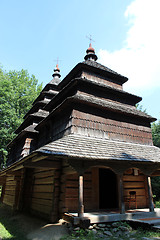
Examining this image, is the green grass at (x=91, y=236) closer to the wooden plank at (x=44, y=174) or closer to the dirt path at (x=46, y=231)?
the dirt path at (x=46, y=231)

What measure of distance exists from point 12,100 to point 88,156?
22.8m

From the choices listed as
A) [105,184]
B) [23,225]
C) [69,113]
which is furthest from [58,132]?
[23,225]

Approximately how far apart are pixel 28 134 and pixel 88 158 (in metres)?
9.74

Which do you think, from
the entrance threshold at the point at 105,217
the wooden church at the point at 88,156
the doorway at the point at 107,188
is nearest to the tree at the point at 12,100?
the wooden church at the point at 88,156

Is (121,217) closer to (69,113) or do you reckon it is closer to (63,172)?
(63,172)

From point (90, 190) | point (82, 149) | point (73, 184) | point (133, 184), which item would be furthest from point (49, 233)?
point (133, 184)

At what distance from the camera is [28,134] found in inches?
584

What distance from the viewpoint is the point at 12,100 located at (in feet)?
85.4

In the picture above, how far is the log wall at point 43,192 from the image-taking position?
8031 millimetres

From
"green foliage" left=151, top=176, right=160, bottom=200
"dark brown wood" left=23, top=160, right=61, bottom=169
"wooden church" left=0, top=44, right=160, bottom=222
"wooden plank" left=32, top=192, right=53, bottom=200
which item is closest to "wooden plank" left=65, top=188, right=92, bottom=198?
"wooden church" left=0, top=44, right=160, bottom=222

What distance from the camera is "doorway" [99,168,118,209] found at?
1020cm

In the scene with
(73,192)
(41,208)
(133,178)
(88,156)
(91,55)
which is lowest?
(41,208)

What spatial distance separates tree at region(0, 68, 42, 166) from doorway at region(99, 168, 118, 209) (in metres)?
16.9

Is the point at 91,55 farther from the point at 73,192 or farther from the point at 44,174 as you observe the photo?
the point at 73,192
